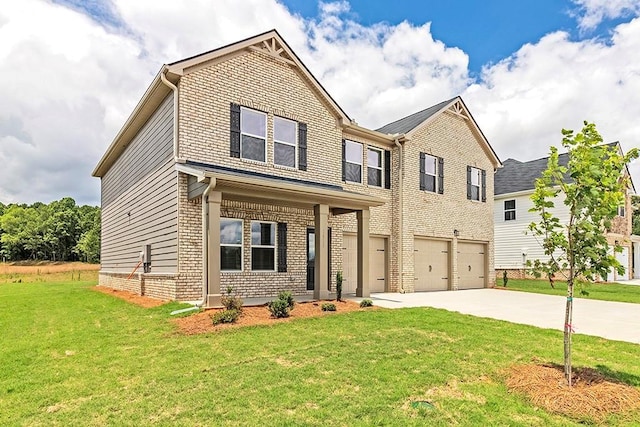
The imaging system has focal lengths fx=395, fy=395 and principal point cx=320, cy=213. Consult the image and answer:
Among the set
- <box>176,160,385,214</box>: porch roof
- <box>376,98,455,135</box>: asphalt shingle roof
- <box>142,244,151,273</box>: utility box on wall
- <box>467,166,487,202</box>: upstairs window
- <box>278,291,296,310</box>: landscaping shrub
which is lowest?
<box>278,291,296,310</box>: landscaping shrub

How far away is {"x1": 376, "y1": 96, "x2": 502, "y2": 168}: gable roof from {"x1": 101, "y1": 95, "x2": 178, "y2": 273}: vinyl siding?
8.85 meters

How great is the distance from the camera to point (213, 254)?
9016mm

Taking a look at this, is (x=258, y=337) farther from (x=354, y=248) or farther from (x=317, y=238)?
(x=354, y=248)

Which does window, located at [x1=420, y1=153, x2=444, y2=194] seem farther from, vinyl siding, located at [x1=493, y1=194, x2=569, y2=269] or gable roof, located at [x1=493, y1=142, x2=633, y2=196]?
gable roof, located at [x1=493, y1=142, x2=633, y2=196]

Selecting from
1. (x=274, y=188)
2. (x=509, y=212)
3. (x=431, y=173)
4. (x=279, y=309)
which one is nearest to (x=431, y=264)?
(x=431, y=173)

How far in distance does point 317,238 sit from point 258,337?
472cm

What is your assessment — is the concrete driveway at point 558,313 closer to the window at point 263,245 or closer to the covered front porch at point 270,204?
the covered front porch at point 270,204

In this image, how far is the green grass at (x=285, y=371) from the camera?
373 centimetres

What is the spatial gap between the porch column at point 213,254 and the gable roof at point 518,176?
69.6ft

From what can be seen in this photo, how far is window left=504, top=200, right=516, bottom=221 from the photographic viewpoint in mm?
24906

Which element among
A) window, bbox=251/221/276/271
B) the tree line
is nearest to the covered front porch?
window, bbox=251/221/276/271

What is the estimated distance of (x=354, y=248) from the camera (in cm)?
1441

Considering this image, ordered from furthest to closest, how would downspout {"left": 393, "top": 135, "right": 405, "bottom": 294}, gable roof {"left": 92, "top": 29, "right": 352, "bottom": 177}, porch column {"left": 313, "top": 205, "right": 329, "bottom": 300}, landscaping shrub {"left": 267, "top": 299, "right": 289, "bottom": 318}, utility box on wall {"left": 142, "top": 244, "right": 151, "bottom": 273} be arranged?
downspout {"left": 393, "top": 135, "right": 405, "bottom": 294} → utility box on wall {"left": 142, "top": 244, "right": 151, "bottom": 273} → porch column {"left": 313, "top": 205, "right": 329, "bottom": 300} → gable roof {"left": 92, "top": 29, "right": 352, "bottom": 177} → landscaping shrub {"left": 267, "top": 299, "right": 289, "bottom": 318}

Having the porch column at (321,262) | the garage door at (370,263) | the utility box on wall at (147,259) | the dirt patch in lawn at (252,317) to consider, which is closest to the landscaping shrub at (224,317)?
the dirt patch in lawn at (252,317)
